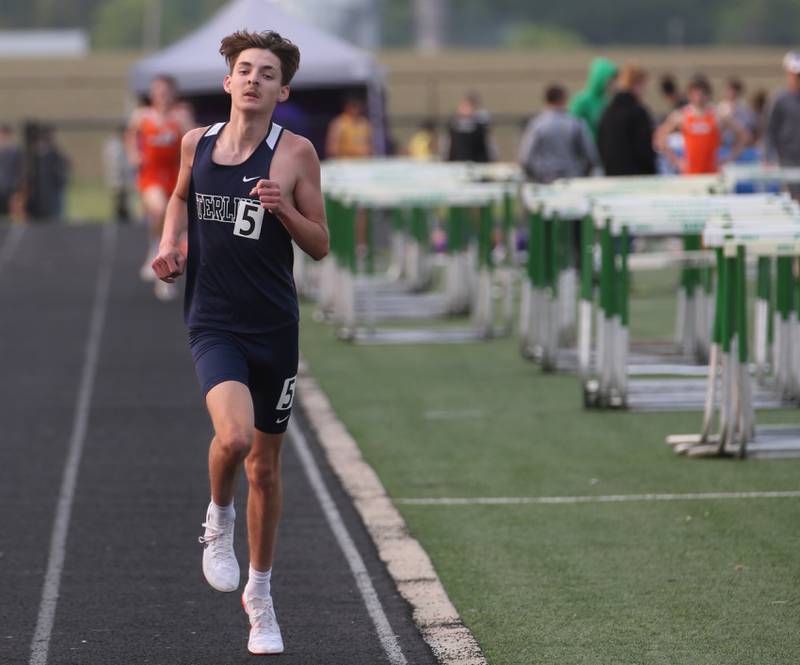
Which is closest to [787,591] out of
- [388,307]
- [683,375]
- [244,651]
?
[244,651]

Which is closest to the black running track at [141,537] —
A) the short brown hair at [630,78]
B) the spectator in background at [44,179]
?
the short brown hair at [630,78]

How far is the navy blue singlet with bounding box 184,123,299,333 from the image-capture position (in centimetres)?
568

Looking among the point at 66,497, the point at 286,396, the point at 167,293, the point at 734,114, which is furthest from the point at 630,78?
the point at 286,396

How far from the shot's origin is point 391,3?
76.6 m

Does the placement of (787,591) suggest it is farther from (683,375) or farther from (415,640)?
(683,375)

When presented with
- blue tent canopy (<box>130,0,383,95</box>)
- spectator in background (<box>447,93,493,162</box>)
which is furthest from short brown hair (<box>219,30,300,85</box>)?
blue tent canopy (<box>130,0,383,95</box>)

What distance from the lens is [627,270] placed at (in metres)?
10.5

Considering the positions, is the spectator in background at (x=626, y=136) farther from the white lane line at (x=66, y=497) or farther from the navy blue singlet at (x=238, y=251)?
the navy blue singlet at (x=238, y=251)

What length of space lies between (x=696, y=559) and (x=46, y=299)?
42.1 feet

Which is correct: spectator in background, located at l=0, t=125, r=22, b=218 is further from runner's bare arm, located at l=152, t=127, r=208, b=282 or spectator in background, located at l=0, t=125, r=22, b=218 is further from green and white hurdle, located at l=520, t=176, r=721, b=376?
runner's bare arm, located at l=152, t=127, r=208, b=282

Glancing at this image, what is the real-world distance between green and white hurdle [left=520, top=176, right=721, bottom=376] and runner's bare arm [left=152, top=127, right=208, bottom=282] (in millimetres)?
5936

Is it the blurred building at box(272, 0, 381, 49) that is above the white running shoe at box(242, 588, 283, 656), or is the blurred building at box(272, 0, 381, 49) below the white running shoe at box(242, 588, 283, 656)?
above

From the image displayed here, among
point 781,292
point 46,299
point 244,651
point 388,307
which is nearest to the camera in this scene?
point 244,651

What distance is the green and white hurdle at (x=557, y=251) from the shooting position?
39.6 feet
